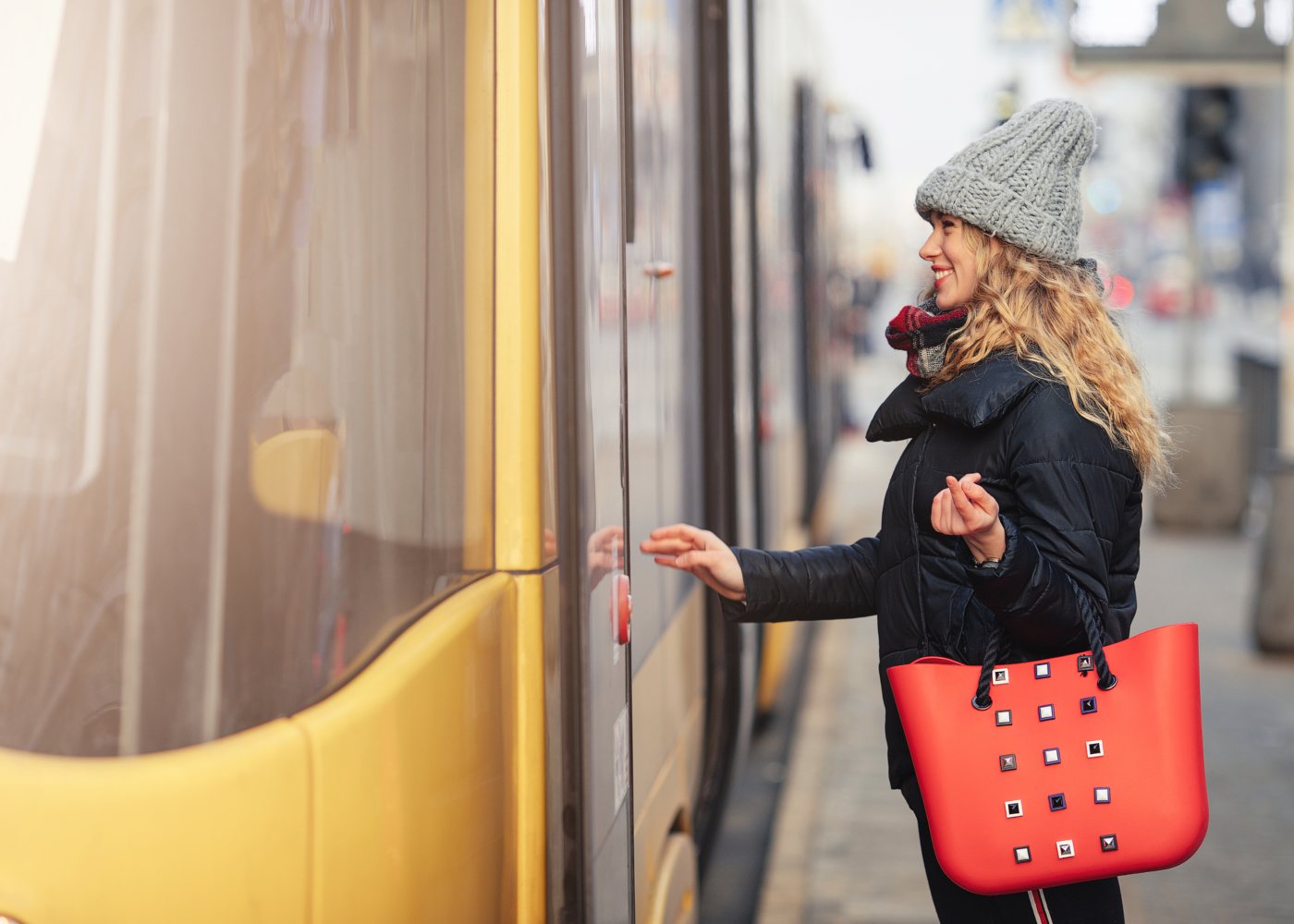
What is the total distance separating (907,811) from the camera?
5.24 meters

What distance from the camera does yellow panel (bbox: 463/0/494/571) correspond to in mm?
1894

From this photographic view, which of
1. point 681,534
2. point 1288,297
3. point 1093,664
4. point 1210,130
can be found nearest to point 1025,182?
point 1093,664

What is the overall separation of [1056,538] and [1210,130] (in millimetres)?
11158

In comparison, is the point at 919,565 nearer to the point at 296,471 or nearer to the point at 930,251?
Answer: the point at 930,251

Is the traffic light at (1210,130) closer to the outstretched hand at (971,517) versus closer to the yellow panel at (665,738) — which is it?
the yellow panel at (665,738)

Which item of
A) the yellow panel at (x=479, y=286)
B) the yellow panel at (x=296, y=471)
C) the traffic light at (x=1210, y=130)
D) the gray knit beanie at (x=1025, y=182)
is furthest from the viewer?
the traffic light at (x=1210, y=130)

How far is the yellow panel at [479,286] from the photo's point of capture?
189 centimetres

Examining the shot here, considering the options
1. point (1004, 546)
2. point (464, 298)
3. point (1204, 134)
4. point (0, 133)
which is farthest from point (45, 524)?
point (1204, 134)

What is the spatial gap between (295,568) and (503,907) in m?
0.56

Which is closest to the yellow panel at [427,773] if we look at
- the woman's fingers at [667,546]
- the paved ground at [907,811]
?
the woman's fingers at [667,546]

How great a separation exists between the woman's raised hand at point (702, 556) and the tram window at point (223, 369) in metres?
0.63

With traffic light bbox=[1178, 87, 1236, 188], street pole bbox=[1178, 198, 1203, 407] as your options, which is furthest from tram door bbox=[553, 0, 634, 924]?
street pole bbox=[1178, 198, 1203, 407]

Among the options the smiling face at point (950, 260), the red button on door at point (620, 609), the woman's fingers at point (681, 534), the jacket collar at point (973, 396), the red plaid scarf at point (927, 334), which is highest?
the smiling face at point (950, 260)

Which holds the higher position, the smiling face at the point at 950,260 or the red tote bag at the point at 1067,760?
the smiling face at the point at 950,260
